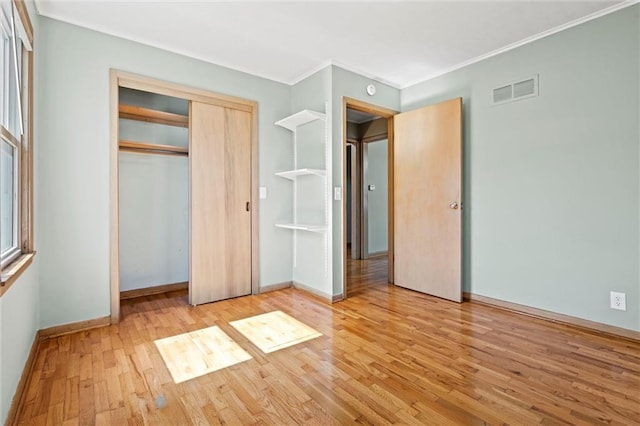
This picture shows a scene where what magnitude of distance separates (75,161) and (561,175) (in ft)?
12.7

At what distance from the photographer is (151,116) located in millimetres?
3377

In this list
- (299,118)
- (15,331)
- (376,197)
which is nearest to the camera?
(15,331)

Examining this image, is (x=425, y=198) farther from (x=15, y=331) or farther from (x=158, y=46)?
(x=15, y=331)

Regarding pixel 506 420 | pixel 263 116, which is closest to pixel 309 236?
pixel 263 116

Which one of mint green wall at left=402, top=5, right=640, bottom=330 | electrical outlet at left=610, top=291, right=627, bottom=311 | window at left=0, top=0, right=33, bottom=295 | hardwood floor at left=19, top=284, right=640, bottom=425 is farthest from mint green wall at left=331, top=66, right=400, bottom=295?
window at left=0, top=0, right=33, bottom=295

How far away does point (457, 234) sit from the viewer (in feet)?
10.7

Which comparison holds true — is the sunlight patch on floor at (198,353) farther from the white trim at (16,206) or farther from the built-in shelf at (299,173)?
the built-in shelf at (299,173)

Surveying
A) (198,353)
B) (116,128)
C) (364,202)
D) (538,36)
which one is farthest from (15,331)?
(364,202)

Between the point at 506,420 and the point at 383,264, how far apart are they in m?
3.82

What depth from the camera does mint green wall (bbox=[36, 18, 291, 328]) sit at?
244 cm

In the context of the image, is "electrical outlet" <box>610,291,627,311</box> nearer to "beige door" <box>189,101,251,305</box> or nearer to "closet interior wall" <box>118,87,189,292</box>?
"beige door" <box>189,101,251,305</box>

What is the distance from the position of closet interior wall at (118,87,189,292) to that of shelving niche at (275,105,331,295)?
1.16 m

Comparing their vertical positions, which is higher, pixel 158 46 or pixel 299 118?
pixel 158 46

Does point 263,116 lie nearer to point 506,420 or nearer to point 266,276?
point 266,276
